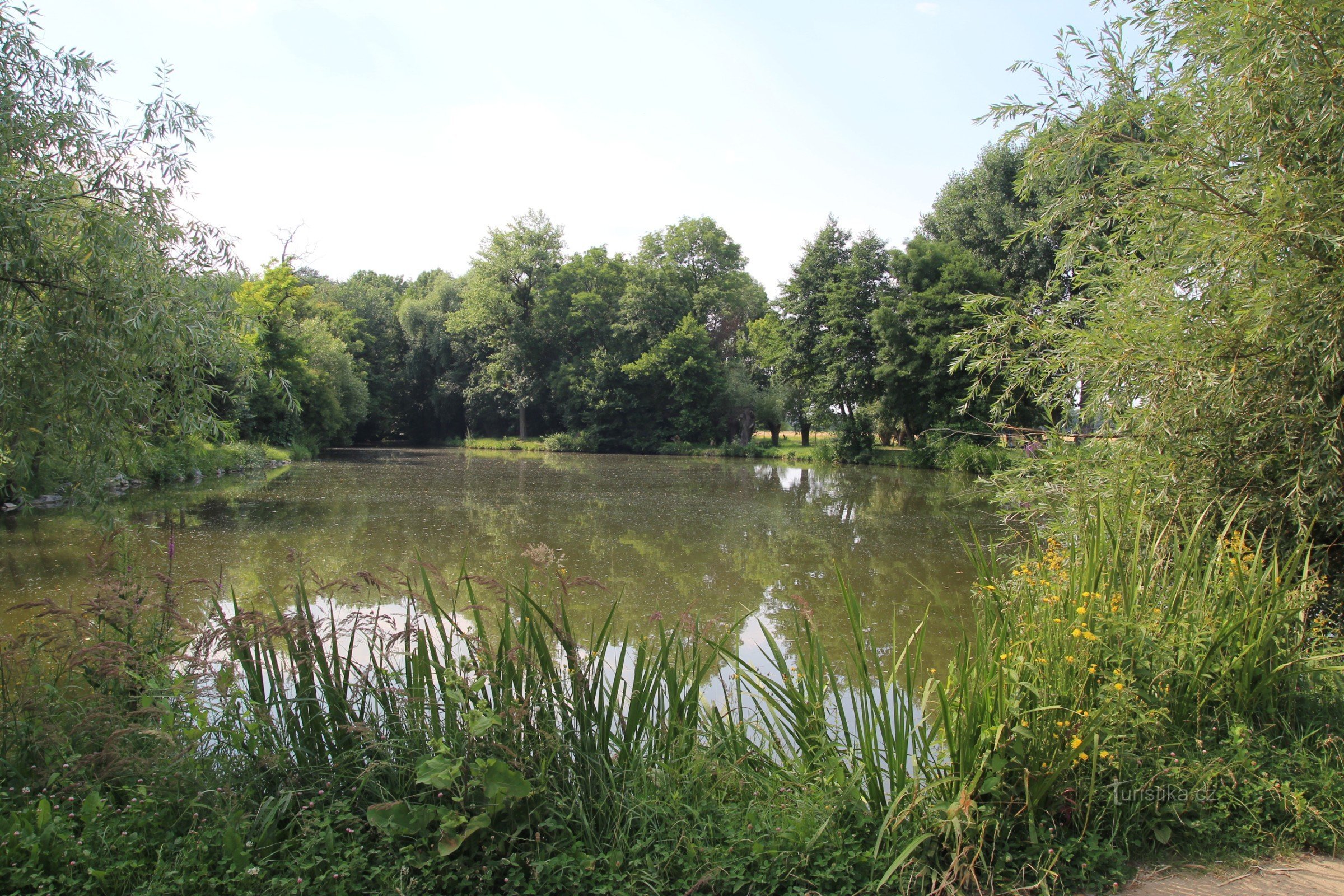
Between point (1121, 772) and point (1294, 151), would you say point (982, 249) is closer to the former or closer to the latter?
point (1294, 151)

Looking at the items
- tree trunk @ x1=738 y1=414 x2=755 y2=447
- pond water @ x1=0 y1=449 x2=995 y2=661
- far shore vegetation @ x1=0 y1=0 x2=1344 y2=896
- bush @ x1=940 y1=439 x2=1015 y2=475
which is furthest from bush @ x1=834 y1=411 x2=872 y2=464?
far shore vegetation @ x1=0 y1=0 x2=1344 y2=896

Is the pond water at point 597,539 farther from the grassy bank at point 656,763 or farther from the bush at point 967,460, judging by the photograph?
the bush at point 967,460

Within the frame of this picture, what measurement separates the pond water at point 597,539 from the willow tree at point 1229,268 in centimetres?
156

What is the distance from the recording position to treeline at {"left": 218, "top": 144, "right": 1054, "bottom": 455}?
75.7ft

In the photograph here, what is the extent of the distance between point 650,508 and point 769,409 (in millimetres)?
20213

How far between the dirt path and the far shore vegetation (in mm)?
77

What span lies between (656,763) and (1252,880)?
5.80 feet

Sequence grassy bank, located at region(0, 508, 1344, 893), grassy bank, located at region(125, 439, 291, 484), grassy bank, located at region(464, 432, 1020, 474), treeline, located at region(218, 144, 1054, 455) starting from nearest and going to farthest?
grassy bank, located at region(0, 508, 1344, 893) < grassy bank, located at region(125, 439, 291, 484) < grassy bank, located at region(464, 432, 1020, 474) < treeline, located at region(218, 144, 1054, 455)

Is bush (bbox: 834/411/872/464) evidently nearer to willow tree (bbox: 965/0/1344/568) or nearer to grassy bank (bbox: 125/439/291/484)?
grassy bank (bbox: 125/439/291/484)

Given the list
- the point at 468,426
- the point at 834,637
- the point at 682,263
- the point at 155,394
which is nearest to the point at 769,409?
the point at 682,263

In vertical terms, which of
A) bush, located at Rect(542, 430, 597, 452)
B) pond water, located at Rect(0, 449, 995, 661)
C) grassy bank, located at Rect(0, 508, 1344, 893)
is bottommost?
pond water, located at Rect(0, 449, 995, 661)

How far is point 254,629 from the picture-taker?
2.49 m

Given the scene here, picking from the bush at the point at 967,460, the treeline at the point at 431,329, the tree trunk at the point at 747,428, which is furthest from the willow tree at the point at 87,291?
the tree trunk at the point at 747,428

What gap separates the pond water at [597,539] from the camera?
682 cm
